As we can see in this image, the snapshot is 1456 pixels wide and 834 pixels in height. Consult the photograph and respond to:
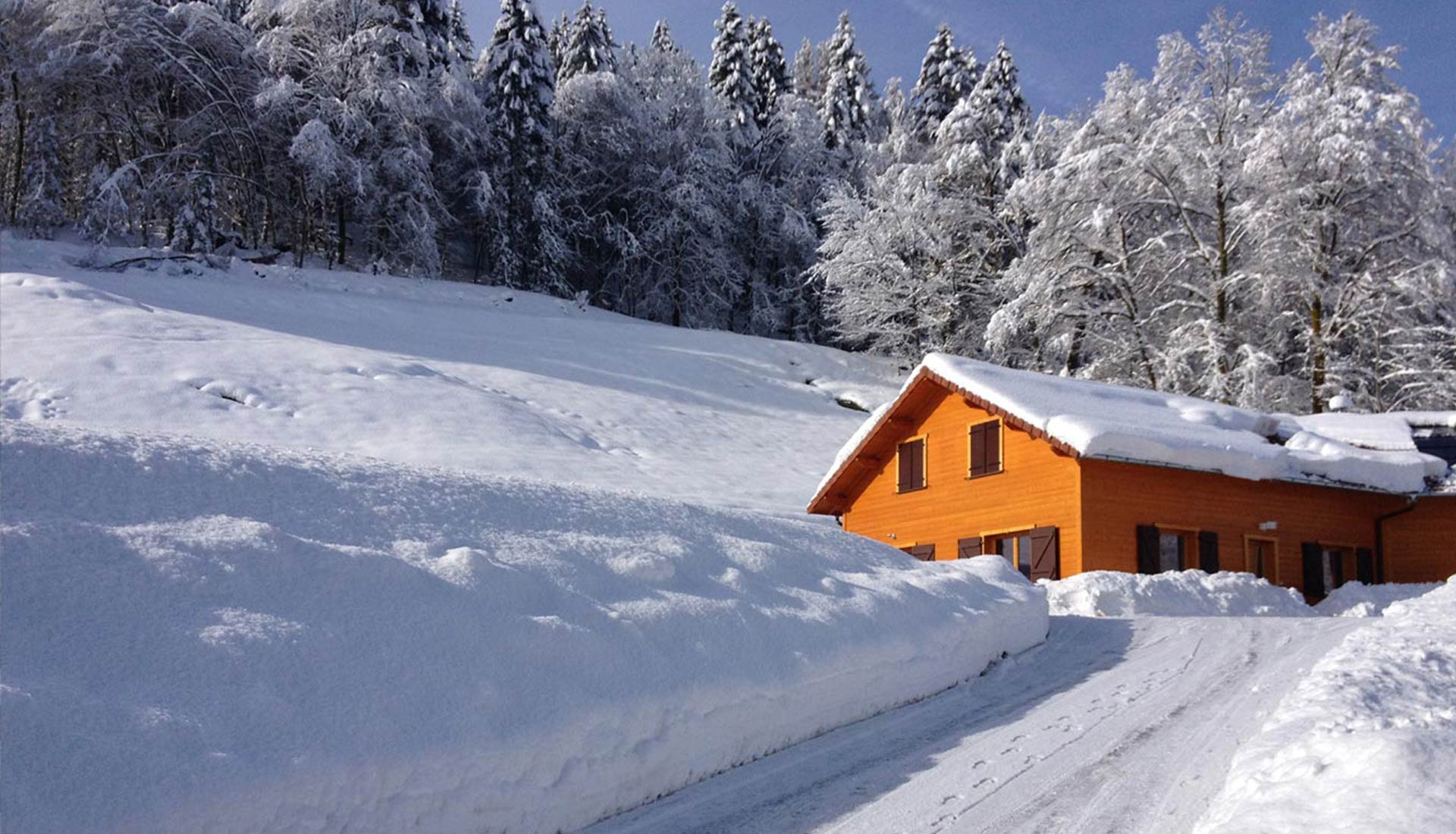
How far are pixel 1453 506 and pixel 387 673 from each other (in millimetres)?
23492

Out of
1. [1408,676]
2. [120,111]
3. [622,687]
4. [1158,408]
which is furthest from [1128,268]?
[120,111]

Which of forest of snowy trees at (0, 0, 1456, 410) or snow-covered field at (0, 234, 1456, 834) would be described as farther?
forest of snowy trees at (0, 0, 1456, 410)

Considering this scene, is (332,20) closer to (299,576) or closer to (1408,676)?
(299,576)

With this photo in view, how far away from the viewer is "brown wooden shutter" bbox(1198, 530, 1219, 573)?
1856 cm

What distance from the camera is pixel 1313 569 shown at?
798 inches

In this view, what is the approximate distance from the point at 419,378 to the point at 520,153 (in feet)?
72.1

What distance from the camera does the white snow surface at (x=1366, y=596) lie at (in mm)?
18750

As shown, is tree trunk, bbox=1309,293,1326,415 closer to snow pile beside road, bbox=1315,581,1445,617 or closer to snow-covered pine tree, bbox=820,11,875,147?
snow pile beside road, bbox=1315,581,1445,617

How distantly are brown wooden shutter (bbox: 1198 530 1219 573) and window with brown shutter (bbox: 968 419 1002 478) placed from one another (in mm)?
3885

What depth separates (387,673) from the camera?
556cm

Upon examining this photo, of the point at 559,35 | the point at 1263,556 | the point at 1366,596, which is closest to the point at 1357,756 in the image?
the point at 1263,556

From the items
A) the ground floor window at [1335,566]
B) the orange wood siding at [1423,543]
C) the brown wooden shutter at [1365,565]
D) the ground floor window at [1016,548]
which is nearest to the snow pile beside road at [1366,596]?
the ground floor window at [1335,566]

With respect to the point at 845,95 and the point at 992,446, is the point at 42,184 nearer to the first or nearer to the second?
the point at 992,446

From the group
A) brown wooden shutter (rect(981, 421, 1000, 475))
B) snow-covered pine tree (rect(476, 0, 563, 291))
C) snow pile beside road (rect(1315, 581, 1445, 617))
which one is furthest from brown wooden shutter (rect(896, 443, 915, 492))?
snow-covered pine tree (rect(476, 0, 563, 291))
